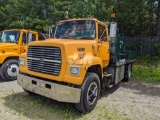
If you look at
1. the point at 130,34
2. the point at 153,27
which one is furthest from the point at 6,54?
the point at 153,27

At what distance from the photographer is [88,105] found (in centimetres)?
481

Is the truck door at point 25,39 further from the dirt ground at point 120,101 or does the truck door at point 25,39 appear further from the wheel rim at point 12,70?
the dirt ground at point 120,101

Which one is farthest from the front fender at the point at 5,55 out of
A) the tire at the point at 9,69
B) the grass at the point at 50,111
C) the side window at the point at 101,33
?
the side window at the point at 101,33

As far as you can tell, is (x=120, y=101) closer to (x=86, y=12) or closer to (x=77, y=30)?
(x=77, y=30)

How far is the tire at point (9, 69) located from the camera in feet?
25.3

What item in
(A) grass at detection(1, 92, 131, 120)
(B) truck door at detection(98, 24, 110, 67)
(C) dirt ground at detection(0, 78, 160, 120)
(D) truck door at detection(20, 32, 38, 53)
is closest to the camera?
(A) grass at detection(1, 92, 131, 120)

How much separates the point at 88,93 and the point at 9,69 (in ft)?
14.3

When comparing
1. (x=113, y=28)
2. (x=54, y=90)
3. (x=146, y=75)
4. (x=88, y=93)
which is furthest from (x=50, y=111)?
(x=146, y=75)

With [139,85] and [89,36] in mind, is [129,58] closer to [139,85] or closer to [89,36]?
[139,85]

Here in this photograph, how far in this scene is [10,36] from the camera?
8547mm

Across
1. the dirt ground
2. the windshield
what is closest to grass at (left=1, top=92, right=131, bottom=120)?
the dirt ground

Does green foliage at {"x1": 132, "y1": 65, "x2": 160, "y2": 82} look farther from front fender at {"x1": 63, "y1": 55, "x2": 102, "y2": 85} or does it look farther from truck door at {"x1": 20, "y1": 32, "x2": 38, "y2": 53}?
front fender at {"x1": 63, "y1": 55, "x2": 102, "y2": 85}

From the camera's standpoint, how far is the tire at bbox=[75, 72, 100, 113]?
461cm

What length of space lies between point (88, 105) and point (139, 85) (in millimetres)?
4182
